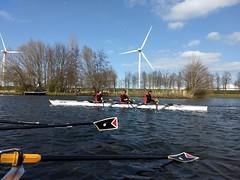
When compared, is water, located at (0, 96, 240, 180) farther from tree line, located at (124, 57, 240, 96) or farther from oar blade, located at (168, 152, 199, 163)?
tree line, located at (124, 57, 240, 96)

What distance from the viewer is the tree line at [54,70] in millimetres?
75500

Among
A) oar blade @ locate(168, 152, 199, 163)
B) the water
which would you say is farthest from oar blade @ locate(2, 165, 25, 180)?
oar blade @ locate(168, 152, 199, 163)

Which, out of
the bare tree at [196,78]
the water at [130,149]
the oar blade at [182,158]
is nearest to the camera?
the water at [130,149]

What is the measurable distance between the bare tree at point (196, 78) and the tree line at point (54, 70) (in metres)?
21.5

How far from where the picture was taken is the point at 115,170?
333 inches

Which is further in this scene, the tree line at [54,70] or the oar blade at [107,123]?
the tree line at [54,70]

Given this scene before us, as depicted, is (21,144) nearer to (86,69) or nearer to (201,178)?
(201,178)

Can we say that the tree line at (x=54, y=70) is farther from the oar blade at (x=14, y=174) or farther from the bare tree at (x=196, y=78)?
the oar blade at (x=14, y=174)

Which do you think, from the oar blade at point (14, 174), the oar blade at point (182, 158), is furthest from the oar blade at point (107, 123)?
the oar blade at point (14, 174)

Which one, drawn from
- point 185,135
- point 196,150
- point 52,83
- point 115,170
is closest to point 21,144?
point 115,170

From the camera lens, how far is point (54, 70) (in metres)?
78.4

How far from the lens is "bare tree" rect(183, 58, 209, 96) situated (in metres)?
71.5

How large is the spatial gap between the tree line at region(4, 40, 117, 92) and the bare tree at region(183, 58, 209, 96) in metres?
21.5

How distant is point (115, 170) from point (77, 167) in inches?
43.3
